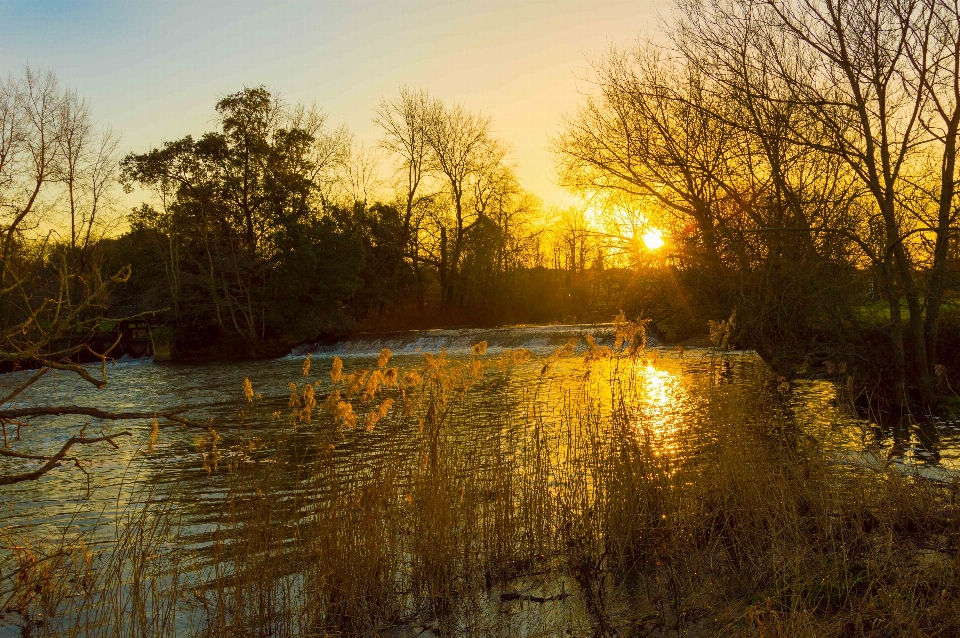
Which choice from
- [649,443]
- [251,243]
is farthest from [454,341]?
[649,443]

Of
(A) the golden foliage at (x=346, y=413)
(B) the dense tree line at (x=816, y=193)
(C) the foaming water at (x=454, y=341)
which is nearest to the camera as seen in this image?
(A) the golden foliage at (x=346, y=413)

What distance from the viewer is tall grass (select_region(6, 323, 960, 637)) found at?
4414 millimetres

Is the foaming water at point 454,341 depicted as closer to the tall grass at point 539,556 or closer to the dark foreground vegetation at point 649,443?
the dark foreground vegetation at point 649,443

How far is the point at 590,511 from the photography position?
600 cm

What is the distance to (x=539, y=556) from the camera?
19.2ft

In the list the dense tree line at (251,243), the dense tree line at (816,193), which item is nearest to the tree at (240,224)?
the dense tree line at (251,243)

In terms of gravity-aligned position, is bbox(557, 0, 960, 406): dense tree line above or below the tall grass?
above

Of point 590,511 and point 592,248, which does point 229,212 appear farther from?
point 590,511

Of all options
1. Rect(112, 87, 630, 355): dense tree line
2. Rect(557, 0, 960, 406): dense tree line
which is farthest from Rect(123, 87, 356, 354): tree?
Rect(557, 0, 960, 406): dense tree line

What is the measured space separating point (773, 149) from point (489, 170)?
30145mm

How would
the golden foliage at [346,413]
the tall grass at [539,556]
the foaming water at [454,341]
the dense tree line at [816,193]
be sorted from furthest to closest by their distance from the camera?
the foaming water at [454,341]
the dense tree line at [816,193]
the golden foliage at [346,413]
the tall grass at [539,556]

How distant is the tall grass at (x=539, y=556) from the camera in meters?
4.41

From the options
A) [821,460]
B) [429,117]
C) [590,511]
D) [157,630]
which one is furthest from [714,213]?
[429,117]

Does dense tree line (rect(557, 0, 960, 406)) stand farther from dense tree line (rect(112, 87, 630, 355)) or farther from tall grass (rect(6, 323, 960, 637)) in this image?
dense tree line (rect(112, 87, 630, 355))
